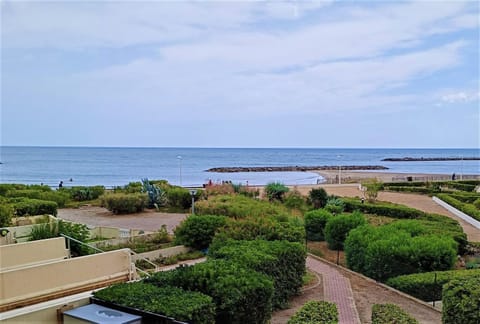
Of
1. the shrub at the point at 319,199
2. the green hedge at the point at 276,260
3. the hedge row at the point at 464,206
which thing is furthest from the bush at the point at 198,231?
the hedge row at the point at 464,206

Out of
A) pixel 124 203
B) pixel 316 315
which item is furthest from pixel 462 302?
pixel 124 203

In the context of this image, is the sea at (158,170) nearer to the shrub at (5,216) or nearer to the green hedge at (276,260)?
the shrub at (5,216)

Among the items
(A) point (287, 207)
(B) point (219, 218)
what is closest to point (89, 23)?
(B) point (219, 218)

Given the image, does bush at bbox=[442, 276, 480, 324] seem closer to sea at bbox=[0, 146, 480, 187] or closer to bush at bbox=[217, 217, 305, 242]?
bush at bbox=[217, 217, 305, 242]

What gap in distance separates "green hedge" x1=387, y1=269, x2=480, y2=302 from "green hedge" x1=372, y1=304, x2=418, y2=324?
8.41 ft

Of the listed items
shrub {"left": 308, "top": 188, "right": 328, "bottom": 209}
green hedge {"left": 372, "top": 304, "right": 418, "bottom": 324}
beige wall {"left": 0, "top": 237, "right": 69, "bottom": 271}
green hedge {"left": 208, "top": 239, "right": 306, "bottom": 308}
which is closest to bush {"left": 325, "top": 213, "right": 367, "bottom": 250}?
green hedge {"left": 208, "top": 239, "right": 306, "bottom": 308}

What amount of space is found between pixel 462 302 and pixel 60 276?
6.61m

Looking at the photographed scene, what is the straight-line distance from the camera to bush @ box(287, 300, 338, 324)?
705 centimetres

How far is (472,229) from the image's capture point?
19.7 m

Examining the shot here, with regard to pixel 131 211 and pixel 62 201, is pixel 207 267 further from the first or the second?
pixel 62 201

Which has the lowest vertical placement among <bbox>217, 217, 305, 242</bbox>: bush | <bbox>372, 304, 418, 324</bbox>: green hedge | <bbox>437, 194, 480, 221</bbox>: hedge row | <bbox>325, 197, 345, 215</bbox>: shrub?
<bbox>372, 304, 418, 324</bbox>: green hedge

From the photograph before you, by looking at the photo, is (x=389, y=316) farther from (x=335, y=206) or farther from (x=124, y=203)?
Answer: (x=124, y=203)

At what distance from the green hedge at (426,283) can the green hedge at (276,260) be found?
2.65 m

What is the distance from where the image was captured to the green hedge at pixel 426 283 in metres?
10.2
